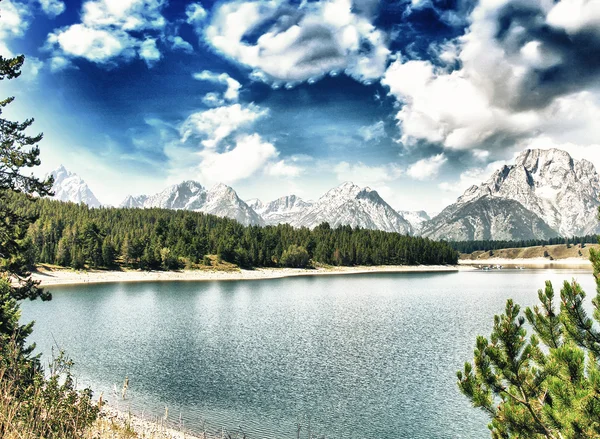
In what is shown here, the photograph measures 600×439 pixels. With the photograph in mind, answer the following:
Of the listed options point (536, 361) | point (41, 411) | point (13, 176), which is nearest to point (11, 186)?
point (13, 176)

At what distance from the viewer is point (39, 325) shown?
167 ft

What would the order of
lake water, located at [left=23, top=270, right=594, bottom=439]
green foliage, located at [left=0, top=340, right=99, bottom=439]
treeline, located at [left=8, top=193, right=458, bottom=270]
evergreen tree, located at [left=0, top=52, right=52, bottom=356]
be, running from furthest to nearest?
1. treeline, located at [left=8, top=193, right=458, bottom=270]
2. lake water, located at [left=23, top=270, right=594, bottom=439]
3. evergreen tree, located at [left=0, top=52, right=52, bottom=356]
4. green foliage, located at [left=0, top=340, right=99, bottom=439]

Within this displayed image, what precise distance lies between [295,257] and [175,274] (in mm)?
56724

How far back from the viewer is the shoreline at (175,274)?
4464 inches

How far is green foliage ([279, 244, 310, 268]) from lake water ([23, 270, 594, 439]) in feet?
335

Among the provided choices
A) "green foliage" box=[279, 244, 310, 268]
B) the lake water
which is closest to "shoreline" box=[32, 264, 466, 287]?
"green foliage" box=[279, 244, 310, 268]

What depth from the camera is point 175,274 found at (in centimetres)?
13688

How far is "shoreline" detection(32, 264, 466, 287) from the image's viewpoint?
11338 centimetres

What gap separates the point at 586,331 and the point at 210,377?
27.4 meters

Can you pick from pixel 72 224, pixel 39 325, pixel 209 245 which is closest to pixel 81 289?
pixel 39 325

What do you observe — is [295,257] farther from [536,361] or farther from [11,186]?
[536,361]

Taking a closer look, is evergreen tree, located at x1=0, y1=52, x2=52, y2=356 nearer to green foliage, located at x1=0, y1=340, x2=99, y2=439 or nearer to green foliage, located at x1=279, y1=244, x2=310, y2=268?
green foliage, located at x1=0, y1=340, x2=99, y2=439

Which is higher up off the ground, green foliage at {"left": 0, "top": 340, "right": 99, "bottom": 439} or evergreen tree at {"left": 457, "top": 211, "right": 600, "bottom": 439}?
evergreen tree at {"left": 457, "top": 211, "right": 600, "bottom": 439}

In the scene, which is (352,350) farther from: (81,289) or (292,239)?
(292,239)
